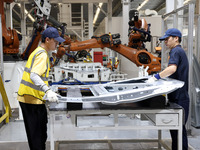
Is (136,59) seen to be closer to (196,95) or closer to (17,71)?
(196,95)

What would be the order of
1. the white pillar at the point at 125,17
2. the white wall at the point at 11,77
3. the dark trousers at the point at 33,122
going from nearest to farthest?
the dark trousers at the point at 33,122 → the white wall at the point at 11,77 → the white pillar at the point at 125,17

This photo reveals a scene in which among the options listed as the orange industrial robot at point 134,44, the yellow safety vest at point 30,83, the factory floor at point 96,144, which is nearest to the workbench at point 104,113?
the yellow safety vest at point 30,83

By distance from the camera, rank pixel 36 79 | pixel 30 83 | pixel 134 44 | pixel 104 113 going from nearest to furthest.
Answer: pixel 104 113 → pixel 36 79 → pixel 30 83 → pixel 134 44

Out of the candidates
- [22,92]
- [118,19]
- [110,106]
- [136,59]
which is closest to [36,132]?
[22,92]

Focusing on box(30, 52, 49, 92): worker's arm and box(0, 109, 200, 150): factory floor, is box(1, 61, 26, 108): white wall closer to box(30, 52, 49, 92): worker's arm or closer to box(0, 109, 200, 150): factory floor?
box(0, 109, 200, 150): factory floor

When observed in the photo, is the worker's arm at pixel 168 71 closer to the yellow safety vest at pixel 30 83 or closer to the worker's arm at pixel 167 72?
the worker's arm at pixel 167 72

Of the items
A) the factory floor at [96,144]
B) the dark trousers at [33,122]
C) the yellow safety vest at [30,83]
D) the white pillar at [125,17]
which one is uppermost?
the white pillar at [125,17]

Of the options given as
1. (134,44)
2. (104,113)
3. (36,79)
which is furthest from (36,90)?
(134,44)

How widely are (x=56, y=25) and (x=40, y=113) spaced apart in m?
3.99

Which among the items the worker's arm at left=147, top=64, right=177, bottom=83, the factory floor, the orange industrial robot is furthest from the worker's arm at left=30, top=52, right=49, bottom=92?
the orange industrial robot

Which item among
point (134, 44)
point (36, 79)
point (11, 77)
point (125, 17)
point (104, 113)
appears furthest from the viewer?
point (125, 17)

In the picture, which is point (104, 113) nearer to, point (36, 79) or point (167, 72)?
point (36, 79)

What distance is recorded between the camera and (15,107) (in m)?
5.55

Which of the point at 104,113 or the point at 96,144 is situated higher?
the point at 104,113
